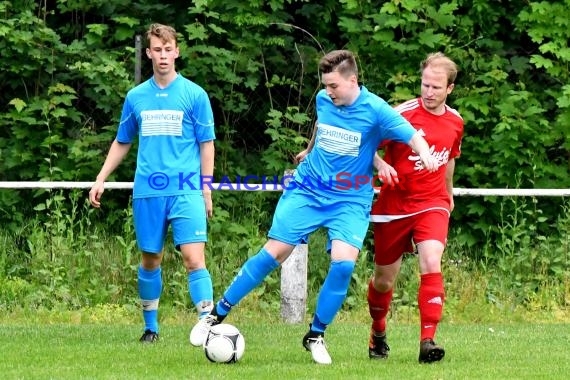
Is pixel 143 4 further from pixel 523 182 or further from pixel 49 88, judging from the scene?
pixel 523 182

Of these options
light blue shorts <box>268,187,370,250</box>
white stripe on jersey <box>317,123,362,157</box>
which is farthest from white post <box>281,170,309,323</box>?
white stripe on jersey <box>317,123,362,157</box>

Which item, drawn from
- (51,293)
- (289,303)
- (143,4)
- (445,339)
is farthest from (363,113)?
(143,4)

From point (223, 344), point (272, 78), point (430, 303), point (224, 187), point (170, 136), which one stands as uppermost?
point (272, 78)

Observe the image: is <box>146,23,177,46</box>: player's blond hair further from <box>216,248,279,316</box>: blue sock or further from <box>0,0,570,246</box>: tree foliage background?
<box>0,0,570,246</box>: tree foliage background

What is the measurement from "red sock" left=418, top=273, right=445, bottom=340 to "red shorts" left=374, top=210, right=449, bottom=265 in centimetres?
24

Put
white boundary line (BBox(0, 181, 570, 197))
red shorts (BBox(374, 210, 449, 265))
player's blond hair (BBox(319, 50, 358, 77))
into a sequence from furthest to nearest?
white boundary line (BBox(0, 181, 570, 197)) → red shorts (BBox(374, 210, 449, 265)) → player's blond hair (BBox(319, 50, 358, 77))

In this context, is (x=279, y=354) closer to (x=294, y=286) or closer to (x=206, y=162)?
(x=206, y=162)

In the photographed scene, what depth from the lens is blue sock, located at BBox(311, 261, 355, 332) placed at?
681cm

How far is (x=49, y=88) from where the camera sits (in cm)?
1195

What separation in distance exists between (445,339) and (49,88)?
544cm

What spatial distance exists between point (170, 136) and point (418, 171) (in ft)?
5.33

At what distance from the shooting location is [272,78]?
12.2m

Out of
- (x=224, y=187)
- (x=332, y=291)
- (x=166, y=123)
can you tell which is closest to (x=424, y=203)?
(x=332, y=291)

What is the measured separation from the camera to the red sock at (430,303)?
684cm
